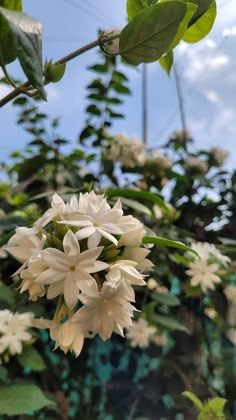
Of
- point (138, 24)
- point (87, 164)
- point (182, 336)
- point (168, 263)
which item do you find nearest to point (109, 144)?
point (87, 164)

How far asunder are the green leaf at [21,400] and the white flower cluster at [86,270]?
229 mm

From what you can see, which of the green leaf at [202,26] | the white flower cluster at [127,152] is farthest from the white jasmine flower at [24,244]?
the white flower cluster at [127,152]

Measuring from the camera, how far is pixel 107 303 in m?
0.26

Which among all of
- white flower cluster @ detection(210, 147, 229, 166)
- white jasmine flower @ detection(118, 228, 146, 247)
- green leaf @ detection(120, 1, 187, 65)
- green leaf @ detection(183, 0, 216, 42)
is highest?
white flower cluster @ detection(210, 147, 229, 166)

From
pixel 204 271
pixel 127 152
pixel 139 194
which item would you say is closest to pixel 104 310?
pixel 139 194

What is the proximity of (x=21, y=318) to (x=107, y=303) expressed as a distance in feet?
1.36

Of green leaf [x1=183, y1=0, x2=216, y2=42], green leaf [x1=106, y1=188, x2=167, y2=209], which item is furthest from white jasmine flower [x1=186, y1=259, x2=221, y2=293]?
green leaf [x1=183, y1=0, x2=216, y2=42]

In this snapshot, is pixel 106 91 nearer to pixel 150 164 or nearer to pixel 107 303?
pixel 150 164

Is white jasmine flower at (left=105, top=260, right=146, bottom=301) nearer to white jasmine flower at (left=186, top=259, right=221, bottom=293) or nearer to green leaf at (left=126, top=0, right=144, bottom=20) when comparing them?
green leaf at (left=126, top=0, right=144, bottom=20)

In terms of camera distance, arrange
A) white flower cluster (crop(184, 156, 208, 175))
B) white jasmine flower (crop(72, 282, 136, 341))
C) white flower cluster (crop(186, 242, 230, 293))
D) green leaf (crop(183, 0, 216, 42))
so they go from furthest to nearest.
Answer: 1. white flower cluster (crop(184, 156, 208, 175))
2. white flower cluster (crop(186, 242, 230, 293))
3. green leaf (crop(183, 0, 216, 42))
4. white jasmine flower (crop(72, 282, 136, 341))

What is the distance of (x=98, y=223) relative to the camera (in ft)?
0.93

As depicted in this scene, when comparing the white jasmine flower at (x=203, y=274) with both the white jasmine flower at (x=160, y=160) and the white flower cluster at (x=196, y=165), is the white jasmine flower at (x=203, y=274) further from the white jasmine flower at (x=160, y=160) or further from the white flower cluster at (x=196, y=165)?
the white flower cluster at (x=196, y=165)

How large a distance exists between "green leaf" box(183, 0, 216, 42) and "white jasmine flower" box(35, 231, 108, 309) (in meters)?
0.20

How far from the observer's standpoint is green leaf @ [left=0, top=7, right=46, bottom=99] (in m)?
0.26
